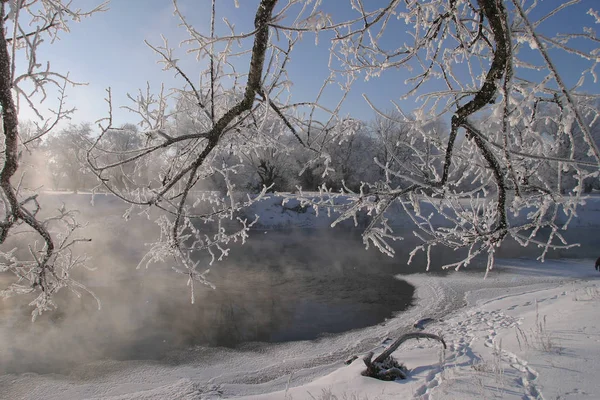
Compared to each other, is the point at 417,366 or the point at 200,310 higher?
the point at 200,310

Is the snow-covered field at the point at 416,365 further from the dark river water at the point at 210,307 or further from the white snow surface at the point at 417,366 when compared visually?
the dark river water at the point at 210,307

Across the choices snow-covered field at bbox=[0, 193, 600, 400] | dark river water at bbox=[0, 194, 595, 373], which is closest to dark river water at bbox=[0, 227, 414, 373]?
dark river water at bbox=[0, 194, 595, 373]

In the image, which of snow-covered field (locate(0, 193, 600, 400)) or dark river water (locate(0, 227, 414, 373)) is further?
dark river water (locate(0, 227, 414, 373))

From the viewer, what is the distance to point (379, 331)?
959cm

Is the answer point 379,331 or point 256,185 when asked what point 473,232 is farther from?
point 256,185

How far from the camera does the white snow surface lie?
16.3 feet

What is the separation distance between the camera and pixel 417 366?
650cm

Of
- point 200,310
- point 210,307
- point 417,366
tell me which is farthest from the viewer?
point 210,307

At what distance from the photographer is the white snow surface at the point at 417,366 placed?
496 centimetres

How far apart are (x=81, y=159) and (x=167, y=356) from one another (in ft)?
24.2

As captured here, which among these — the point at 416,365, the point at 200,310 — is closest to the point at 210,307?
the point at 200,310

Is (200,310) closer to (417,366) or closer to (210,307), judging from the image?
(210,307)

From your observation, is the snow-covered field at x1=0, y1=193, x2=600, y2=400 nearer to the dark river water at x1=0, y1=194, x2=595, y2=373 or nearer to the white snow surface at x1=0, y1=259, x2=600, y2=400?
the white snow surface at x1=0, y1=259, x2=600, y2=400

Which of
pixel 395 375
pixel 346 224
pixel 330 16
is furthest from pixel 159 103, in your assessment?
pixel 346 224
